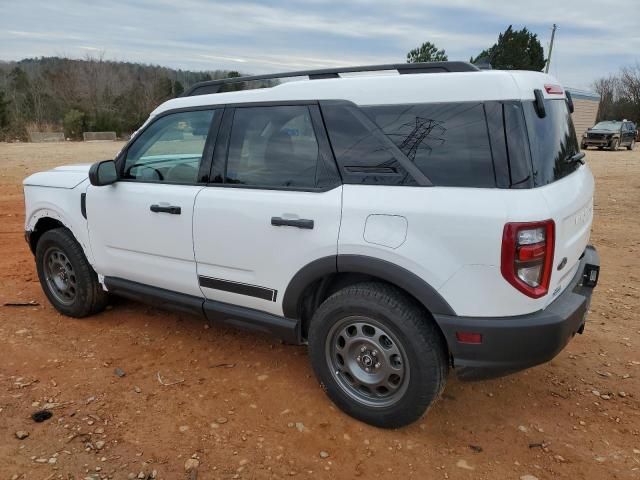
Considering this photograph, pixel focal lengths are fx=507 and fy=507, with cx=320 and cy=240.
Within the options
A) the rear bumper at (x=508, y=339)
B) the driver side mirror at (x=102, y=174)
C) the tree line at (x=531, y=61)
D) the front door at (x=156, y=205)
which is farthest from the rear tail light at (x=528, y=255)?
the tree line at (x=531, y=61)

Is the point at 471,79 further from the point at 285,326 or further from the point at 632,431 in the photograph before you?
the point at 632,431

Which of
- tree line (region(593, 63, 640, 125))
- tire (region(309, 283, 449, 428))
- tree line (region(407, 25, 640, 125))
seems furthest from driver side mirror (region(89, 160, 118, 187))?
tree line (region(593, 63, 640, 125))

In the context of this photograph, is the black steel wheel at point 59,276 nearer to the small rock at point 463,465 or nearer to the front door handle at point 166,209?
the front door handle at point 166,209

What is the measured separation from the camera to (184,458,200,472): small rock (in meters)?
2.67

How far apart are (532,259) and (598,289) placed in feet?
11.1

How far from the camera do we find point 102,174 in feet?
12.1

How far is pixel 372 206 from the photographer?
2689 mm

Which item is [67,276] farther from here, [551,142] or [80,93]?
[80,93]

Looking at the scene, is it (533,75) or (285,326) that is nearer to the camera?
(533,75)

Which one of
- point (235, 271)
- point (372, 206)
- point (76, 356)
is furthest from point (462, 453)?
point (76, 356)

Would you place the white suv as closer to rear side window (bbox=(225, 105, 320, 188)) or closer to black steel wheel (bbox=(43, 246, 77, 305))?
rear side window (bbox=(225, 105, 320, 188))

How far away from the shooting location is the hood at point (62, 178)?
13.6ft

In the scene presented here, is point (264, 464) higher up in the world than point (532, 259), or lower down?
lower down

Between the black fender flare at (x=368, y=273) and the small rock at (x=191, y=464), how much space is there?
0.99m
